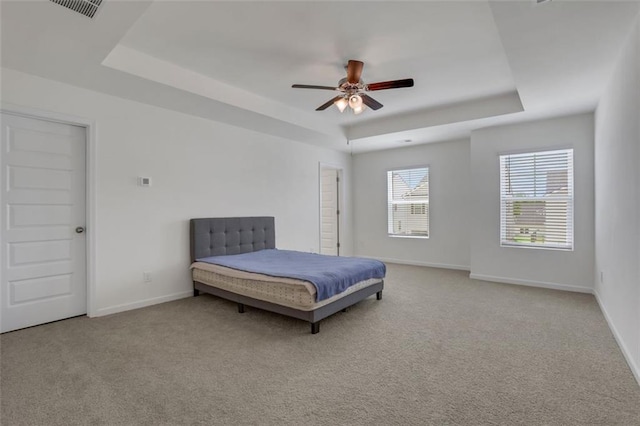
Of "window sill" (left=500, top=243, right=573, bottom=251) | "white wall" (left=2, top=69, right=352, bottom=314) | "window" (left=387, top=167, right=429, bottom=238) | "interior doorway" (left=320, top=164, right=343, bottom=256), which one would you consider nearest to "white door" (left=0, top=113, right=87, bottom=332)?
"white wall" (left=2, top=69, right=352, bottom=314)

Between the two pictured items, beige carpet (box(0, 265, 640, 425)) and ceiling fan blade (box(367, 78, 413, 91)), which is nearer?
beige carpet (box(0, 265, 640, 425))

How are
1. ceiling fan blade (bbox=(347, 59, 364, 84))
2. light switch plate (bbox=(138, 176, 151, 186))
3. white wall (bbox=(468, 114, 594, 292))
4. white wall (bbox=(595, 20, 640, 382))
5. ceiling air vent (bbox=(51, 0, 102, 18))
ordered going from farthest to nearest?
white wall (bbox=(468, 114, 594, 292)), light switch plate (bbox=(138, 176, 151, 186)), ceiling fan blade (bbox=(347, 59, 364, 84)), white wall (bbox=(595, 20, 640, 382)), ceiling air vent (bbox=(51, 0, 102, 18))

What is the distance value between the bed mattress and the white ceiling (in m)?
2.07

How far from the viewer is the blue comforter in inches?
119

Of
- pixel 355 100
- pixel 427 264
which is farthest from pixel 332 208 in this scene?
pixel 355 100

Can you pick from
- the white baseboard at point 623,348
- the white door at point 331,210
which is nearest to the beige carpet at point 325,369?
the white baseboard at point 623,348

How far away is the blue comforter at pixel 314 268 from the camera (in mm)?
3035

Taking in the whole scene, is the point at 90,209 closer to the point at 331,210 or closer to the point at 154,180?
the point at 154,180

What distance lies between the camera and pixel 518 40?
8.19ft

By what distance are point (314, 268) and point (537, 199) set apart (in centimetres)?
361

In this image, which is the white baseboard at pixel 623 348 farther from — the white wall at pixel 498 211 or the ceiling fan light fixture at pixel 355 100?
the ceiling fan light fixture at pixel 355 100

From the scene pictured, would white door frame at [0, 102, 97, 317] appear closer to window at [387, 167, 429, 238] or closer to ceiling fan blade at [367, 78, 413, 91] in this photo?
ceiling fan blade at [367, 78, 413, 91]

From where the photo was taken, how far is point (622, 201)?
2639mm

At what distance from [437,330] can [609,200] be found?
218cm
